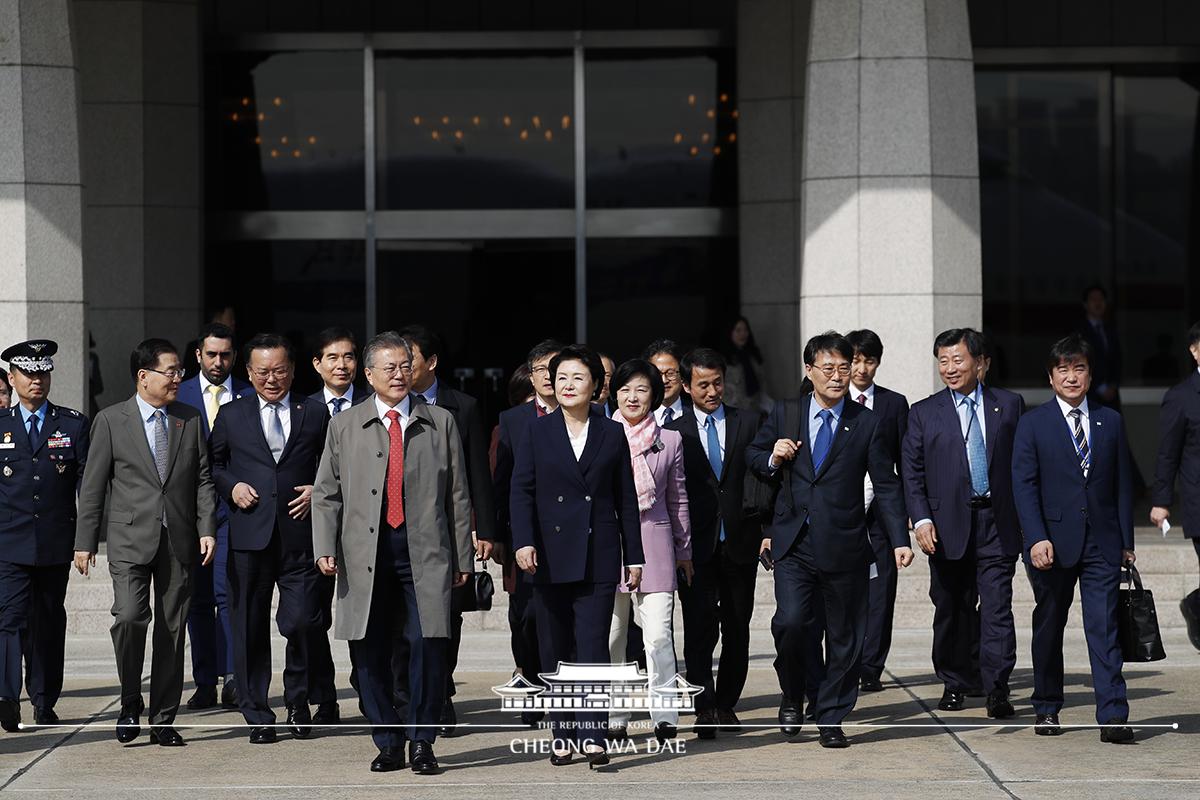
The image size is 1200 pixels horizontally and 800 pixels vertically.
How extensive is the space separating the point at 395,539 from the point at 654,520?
4.13ft

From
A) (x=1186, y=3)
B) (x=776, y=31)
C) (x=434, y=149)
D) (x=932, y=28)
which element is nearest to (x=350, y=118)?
(x=434, y=149)

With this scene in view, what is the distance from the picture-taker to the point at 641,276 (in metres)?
18.0

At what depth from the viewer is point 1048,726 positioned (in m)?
8.83

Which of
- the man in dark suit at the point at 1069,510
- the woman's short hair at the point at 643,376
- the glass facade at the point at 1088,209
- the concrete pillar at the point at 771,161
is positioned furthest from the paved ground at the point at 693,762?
A: the glass facade at the point at 1088,209

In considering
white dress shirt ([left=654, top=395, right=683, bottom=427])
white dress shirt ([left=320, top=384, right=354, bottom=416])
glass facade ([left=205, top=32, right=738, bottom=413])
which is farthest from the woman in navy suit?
glass facade ([left=205, top=32, right=738, bottom=413])

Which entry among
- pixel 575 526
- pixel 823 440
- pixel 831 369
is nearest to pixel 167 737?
pixel 575 526

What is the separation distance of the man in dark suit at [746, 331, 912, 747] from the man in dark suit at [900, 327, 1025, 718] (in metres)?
0.78

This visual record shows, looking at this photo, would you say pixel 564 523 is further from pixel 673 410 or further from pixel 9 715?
pixel 9 715

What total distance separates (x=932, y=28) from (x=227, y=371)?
19.2 ft

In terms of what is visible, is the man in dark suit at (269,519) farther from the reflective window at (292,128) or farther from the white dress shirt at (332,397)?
the reflective window at (292,128)

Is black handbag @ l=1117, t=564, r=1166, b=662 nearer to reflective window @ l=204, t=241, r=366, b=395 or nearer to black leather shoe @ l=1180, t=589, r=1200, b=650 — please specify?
black leather shoe @ l=1180, t=589, r=1200, b=650

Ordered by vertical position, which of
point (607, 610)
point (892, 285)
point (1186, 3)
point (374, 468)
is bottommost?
point (607, 610)

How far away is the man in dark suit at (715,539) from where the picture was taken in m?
9.09

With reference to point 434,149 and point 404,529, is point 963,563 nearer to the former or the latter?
point 404,529
